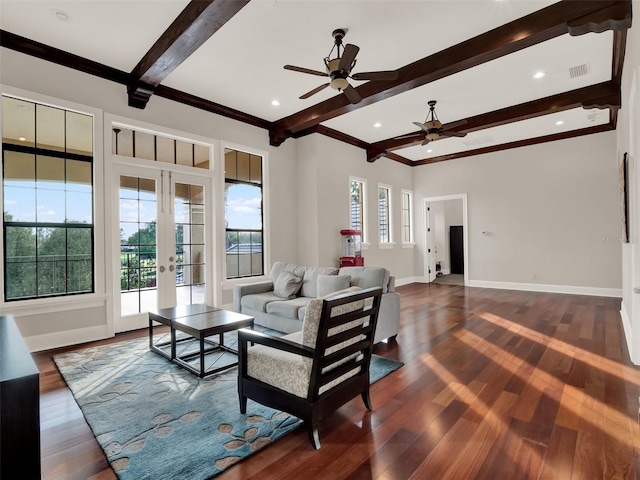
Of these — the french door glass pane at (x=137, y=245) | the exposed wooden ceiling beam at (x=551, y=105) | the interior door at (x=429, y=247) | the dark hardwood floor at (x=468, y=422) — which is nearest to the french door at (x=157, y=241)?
the french door glass pane at (x=137, y=245)

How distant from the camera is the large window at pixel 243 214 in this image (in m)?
5.76

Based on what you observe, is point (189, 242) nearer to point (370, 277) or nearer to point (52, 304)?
point (52, 304)

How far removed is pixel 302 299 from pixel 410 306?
8.34 ft

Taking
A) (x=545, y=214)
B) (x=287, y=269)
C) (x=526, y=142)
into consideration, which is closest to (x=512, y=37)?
(x=287, y=269)

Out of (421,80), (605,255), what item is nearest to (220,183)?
(421,80)

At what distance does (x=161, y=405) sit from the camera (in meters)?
2.50

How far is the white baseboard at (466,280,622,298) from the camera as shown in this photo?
6.72 m

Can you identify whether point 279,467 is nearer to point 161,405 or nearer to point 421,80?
point 161,405

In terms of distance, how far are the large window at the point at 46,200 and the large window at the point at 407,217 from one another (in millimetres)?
7186

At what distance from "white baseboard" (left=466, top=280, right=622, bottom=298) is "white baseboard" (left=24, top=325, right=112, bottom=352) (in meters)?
7.69

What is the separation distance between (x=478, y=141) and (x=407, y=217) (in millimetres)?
2694

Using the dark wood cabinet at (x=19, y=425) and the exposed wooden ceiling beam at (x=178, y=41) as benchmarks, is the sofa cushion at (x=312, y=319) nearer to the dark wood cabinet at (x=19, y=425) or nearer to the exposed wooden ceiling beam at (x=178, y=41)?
the dark wood cabinet at (x=19, y=425)

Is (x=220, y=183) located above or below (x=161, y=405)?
above

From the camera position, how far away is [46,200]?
392 cm
